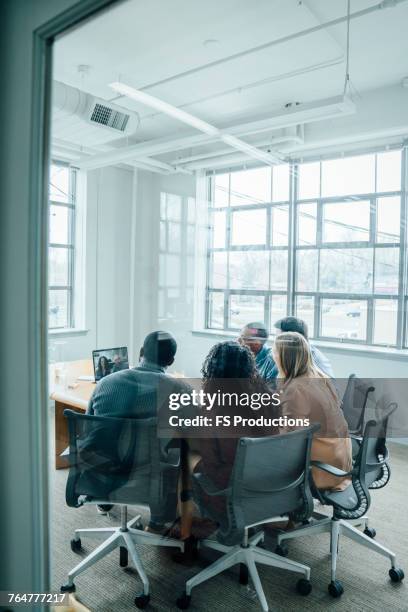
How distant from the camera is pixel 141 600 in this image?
1.84 meters

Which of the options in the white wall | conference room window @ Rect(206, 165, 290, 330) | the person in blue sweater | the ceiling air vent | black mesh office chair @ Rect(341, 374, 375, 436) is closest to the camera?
the person in blue sweater

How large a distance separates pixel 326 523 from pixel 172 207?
11.6 ft

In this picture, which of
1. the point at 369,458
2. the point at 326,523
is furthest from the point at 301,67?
the point at 326,523

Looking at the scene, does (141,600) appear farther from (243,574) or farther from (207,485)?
(207,485)

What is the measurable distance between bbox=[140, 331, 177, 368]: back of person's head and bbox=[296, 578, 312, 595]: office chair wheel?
113 cm

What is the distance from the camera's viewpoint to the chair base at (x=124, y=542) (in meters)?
1.95

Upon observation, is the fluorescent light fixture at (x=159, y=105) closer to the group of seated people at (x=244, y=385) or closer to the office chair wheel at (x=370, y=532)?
the group of seated people at (x=244, y=385)

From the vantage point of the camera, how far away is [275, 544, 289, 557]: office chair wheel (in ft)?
6.87

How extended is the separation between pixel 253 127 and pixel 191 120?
50 centimetres

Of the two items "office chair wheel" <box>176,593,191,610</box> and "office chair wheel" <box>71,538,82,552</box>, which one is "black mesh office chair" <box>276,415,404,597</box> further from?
"office chair wheel" <box>71,538,82,552</box>

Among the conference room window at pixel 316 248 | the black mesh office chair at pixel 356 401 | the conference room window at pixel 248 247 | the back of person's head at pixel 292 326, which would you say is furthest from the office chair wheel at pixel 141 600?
the conference room window at pixel 248 247

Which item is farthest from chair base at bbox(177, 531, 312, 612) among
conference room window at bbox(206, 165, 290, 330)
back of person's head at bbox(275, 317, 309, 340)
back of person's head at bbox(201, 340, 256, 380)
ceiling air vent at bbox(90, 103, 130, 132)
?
ceiling air vent at bbox(90, 103, 130, 132)

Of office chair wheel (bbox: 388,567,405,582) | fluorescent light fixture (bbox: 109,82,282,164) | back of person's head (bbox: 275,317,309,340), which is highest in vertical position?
fluorescent light fixture (bbox: 109,82,282,164)

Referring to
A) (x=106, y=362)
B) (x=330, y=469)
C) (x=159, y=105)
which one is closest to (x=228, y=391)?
(x=330, y=469)
